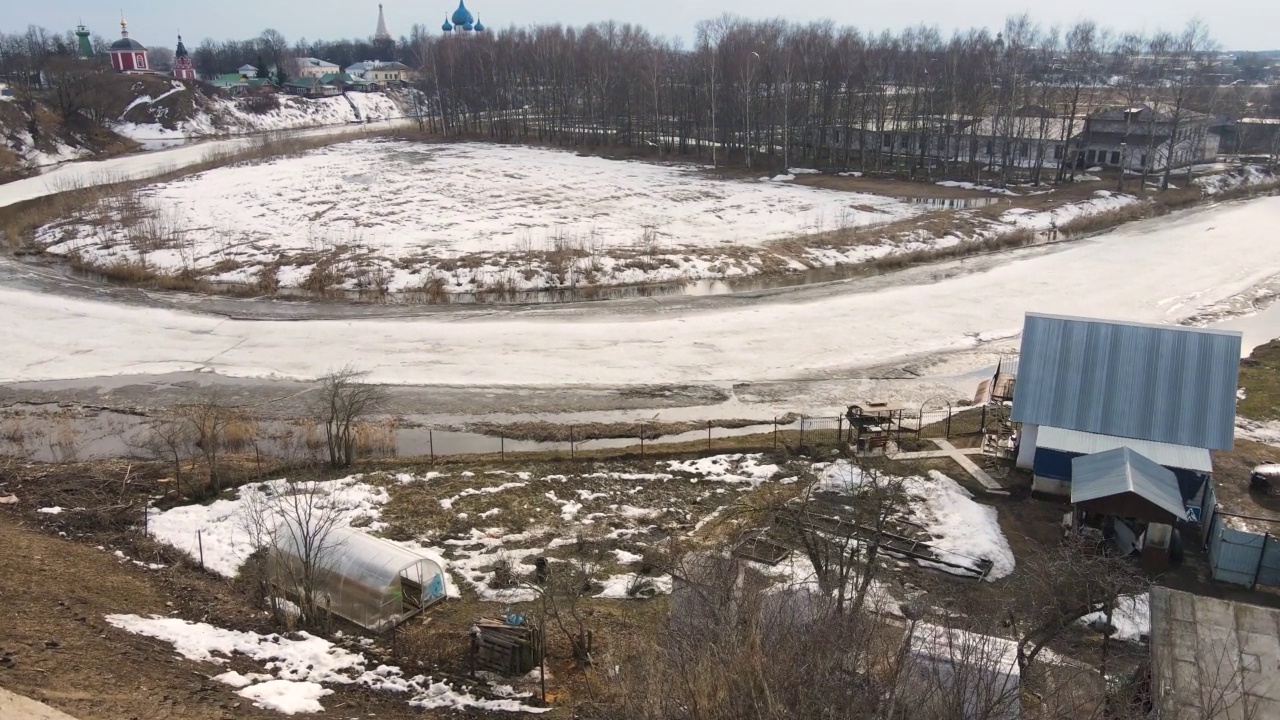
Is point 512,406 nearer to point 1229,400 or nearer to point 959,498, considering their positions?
point 959,498

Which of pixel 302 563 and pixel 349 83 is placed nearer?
pixel 302 563

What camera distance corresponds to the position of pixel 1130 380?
19.2 metres

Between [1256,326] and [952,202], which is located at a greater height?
[952,202]

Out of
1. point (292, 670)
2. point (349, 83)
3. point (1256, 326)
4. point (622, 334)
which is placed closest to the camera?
point (292, 670)

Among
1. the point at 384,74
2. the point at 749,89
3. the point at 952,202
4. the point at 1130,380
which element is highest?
the point at 384,74

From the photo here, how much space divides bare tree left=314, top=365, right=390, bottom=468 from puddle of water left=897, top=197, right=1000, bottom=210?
38850 millimetres

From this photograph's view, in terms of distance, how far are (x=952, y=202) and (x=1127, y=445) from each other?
3882cm

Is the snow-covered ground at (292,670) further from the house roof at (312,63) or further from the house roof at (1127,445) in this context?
the house roof at (312,63)

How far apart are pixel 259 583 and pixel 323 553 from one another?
4.55ft

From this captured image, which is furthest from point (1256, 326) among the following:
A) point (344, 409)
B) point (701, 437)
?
point (344, 409)

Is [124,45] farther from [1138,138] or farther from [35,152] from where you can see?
[1138,138]

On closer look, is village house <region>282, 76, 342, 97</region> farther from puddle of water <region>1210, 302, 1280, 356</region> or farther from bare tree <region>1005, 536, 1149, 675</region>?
bare tree <region>1005, 536, 1149, 675</region>

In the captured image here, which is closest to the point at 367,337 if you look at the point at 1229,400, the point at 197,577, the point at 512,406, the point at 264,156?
the point at 512,406

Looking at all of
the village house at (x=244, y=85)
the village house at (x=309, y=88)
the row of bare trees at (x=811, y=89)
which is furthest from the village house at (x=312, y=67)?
the row of bare trees at (x=811, y=89)
